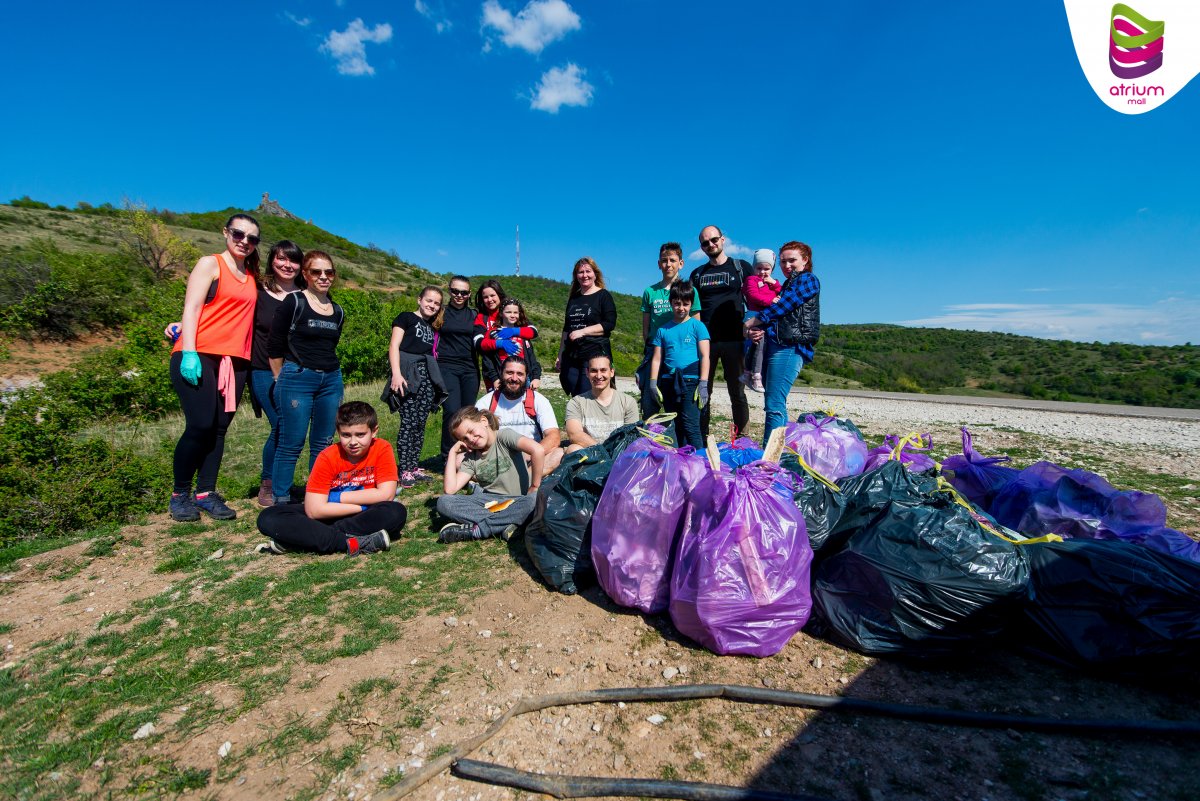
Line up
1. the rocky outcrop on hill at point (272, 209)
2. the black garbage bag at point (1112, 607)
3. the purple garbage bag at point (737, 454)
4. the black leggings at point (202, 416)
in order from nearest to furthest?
the black garbage bag at point (1112, 607) → the purple garbage bag at point (737, 454) → the black leggings at point (202, 416) → the rocky outcrop on hill at point (272, 209)

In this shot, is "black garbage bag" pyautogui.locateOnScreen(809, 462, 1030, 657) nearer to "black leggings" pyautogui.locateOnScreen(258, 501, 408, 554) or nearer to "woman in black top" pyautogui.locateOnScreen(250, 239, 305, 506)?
"black leggings" pyautogui.locateOnScreen(258, 501, 408, 554)

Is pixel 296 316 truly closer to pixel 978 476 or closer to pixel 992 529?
pixel 992 529

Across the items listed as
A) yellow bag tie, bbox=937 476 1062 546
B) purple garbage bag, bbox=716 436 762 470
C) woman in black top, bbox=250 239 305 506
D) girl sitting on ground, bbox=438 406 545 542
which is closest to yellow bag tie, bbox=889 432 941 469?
yellow bag tie, bbox=937 476 1062 546

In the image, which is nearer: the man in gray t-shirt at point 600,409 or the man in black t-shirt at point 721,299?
the man in gray t-shirt at point 600,409

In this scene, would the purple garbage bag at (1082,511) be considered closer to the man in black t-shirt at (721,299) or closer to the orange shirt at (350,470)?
the man in black t-shirt at (721,299)

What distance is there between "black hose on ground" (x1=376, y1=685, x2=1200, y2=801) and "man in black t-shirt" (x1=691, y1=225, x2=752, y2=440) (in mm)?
2595

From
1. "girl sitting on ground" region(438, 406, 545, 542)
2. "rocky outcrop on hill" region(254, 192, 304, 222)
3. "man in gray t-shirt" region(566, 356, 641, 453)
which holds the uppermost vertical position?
"rocky outcrop on hill" region(254, 192, 304, 222)

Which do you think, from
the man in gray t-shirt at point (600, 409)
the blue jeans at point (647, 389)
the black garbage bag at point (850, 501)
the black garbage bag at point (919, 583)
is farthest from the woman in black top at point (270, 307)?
the black garbage bag at point (919, 583)

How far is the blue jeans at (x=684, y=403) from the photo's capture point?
4.09 m

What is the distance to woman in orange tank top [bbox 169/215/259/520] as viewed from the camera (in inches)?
130

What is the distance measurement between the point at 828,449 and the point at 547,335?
97.8 feet

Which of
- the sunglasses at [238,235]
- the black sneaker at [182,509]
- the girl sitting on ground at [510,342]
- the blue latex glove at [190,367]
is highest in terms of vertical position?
the sunglasses at [238,235]

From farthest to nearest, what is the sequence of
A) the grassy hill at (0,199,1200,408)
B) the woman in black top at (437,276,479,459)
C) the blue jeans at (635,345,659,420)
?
the grassy hill at (0,199,1200,408) → the woman in black top at (437,276,479,459) → the blue jeans at (635,345,659,420)

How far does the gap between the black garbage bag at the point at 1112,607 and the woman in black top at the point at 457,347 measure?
13.3 ft
